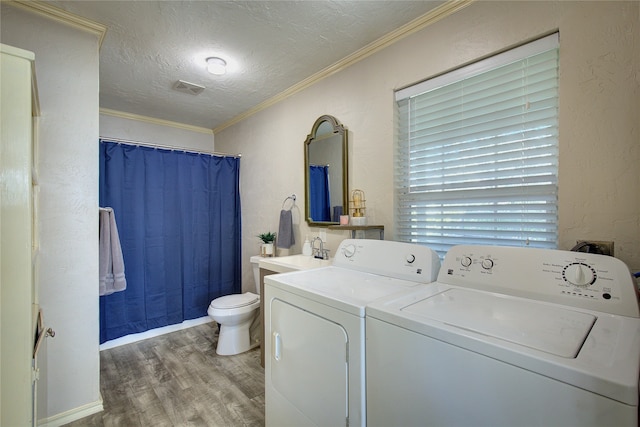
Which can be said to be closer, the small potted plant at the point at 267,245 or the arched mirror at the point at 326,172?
the arched mirror at the point at 326,172

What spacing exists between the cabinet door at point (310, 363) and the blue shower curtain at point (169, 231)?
1.97m

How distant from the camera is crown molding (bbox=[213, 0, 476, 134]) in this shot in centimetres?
161

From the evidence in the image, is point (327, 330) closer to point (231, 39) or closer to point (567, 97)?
point (567, 97)

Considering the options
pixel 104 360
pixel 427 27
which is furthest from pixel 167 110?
pixel 427 27

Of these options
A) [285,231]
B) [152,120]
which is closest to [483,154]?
[285,231]

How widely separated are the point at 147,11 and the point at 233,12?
0.48 metres

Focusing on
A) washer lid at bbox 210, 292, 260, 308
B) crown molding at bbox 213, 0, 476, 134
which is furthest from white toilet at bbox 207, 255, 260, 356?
crown molding at bbox 213, 0, 476, 134

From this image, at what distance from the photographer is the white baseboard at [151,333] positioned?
2.67 meters

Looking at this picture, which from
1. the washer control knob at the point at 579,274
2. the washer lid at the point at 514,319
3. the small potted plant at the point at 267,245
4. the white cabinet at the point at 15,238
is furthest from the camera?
the small potted plant at the point at 267,245

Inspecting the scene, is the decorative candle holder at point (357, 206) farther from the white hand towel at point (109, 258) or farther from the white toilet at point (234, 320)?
the white hand towel at point (109, 258)

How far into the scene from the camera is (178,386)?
2.05 meters

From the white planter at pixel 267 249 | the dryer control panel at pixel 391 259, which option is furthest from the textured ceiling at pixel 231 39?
the white planter at pixel 267 249

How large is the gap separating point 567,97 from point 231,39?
1.88 m

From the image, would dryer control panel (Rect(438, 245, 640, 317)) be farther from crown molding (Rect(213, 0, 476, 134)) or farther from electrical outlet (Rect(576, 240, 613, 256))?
crown molding (Rect(213, 0, 476, 134))
